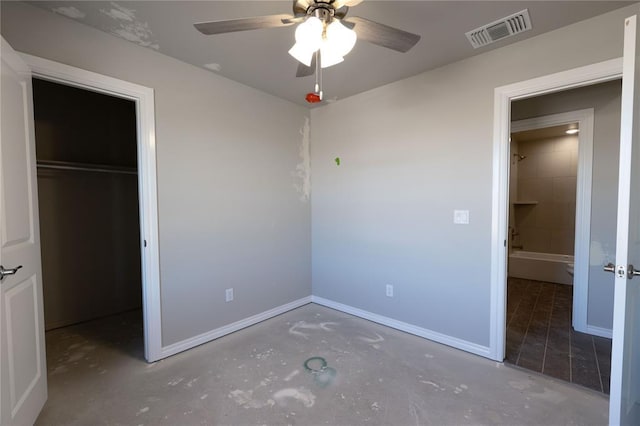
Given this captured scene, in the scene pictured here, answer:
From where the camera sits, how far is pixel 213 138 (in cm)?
262

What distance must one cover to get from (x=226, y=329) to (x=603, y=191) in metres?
3.75

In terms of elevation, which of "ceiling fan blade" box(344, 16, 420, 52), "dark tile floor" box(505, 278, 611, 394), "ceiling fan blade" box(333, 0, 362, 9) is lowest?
"dark tile floor" box(505, 278, 611, 394)

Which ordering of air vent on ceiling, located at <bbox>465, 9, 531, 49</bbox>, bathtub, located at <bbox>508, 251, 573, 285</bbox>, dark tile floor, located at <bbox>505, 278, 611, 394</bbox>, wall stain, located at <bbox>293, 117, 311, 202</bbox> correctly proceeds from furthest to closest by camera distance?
bathtub, located at <bbox>508, 251, 573, 285</bbox>
wall stain, located at <bbox>293, 117, 311, 202</bbox>
dark tile floor, located at <bbox>505, 278, 611, 394</bbox>
air vent on ceiling, located at <bbox>465, 9, 531, 49</bbox>

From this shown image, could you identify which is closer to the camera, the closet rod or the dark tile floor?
the dark tile floor

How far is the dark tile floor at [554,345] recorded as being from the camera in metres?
2.09

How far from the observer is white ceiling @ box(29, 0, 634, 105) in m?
1.70

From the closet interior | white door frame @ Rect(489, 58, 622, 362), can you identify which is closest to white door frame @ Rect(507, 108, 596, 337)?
Answer: white door frame @ Rect(489, 58, 622, 362)

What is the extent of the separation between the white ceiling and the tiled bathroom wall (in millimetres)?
4081

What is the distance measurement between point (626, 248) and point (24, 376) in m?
2.90

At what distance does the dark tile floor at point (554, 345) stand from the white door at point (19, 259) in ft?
10.2

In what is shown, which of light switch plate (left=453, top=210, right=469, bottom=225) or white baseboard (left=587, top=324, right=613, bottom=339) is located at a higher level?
light switch plate (left=453, top=210, right=469, bottom=225)

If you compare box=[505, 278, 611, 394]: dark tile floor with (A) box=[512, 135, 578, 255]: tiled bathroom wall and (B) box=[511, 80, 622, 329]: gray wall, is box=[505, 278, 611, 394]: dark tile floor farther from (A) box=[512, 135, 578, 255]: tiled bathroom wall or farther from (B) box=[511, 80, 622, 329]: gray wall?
(A) box=[512, 135, 578, 255]: tiled bathroom wall

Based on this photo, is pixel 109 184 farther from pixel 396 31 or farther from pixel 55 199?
pixel 396 31

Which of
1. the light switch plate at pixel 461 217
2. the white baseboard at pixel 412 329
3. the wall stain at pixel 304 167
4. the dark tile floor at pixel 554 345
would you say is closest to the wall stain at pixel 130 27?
the wall stain at pixel 304 167
